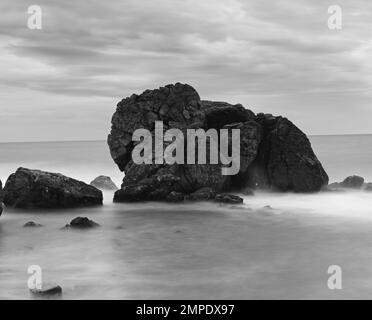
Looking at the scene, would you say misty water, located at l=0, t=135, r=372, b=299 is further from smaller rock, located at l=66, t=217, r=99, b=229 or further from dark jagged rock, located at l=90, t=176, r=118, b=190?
dark jagged rock, located at l=90, t=176, r=118, b=190

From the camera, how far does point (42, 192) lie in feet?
98.6

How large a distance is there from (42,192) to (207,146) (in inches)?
442

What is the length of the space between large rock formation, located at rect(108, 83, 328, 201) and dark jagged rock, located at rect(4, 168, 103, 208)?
3.38 metres

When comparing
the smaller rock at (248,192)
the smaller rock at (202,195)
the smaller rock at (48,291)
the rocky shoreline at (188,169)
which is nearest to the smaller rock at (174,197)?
the rocky shoreline at (188,169)

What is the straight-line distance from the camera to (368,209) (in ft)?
101

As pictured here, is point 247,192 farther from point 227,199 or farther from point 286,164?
point 227,199

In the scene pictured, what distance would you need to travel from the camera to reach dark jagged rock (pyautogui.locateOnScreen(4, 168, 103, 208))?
98.7ft

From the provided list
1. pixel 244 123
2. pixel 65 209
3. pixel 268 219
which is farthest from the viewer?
pixel 244 123

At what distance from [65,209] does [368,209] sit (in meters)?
17.8

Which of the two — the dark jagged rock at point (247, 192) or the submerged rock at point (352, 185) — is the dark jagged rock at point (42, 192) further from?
the submerged rock at point (352, 185)

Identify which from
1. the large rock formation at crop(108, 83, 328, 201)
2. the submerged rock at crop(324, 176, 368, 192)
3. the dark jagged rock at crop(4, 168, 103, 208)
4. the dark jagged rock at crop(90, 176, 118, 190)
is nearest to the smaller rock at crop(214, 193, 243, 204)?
the large rock formation at crop(108, 83, 328, 201)

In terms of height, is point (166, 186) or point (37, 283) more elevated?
point (166, 186)
